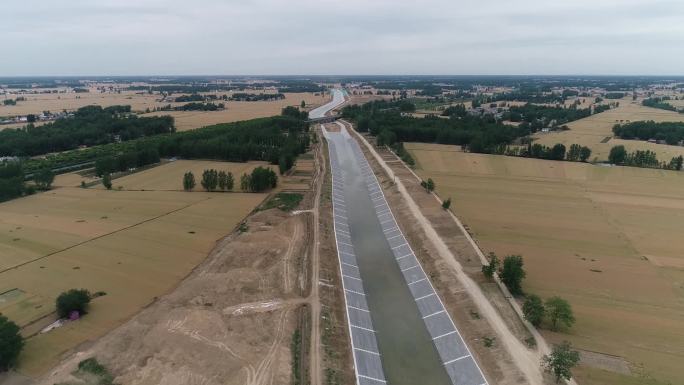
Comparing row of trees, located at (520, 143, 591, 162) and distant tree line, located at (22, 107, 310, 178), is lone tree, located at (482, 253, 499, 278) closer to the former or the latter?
distant tree line, located at (22, 107, 310, 178)

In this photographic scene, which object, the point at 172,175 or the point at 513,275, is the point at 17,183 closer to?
the point at 172,175

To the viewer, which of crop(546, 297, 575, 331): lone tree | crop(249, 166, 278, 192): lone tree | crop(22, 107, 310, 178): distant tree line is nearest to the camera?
crop(546, 297, 575, 331): lone tree

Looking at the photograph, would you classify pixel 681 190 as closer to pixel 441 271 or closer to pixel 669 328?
pixel 669 328

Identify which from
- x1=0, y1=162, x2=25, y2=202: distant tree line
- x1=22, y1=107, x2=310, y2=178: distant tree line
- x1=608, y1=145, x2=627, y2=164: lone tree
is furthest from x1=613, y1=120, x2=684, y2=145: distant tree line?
x1=0, y1=162, x2=25, y2=202: distant tree line

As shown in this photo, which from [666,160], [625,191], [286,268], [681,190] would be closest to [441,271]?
[286,268]

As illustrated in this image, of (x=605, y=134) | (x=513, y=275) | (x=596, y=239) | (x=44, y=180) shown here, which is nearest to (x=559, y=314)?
(x=513, y=275)

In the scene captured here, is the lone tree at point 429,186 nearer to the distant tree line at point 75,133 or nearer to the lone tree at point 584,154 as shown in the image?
the lone tree at point 584,154
